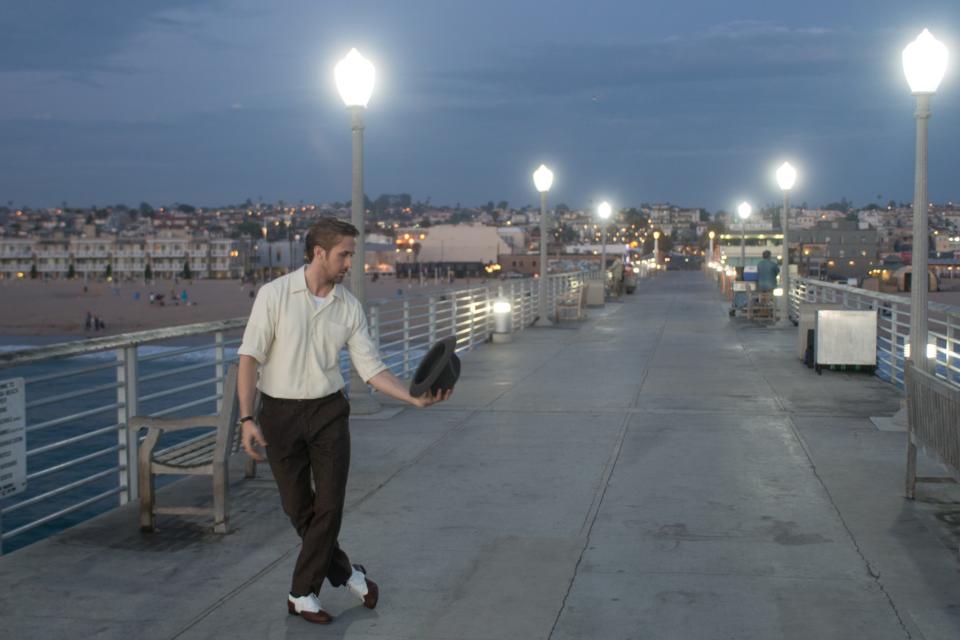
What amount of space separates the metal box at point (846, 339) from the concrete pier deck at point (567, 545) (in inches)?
157

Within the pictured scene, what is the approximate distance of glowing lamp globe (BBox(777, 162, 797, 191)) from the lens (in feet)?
80.5

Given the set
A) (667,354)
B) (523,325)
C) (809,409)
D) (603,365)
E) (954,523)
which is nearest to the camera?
(954,523)

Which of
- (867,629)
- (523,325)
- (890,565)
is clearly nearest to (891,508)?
(890,565)

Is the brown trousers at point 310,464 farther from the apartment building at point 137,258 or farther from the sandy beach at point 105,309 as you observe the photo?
the apartment building at point 137,258

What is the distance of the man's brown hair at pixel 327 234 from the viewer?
483 centimetres

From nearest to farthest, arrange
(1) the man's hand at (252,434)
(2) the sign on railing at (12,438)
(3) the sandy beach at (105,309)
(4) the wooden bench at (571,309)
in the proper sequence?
(1) the man's hand at (252,434), (2) the sign on railing at (12,438), (4) the wooden bench at (571,309), (3) the sandy beach at (105,309)

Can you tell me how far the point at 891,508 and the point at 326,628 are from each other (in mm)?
4017

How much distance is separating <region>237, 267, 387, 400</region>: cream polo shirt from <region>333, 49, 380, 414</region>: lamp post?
251 inches

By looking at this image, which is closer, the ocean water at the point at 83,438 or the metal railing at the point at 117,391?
the metal railing at the point at 117,391

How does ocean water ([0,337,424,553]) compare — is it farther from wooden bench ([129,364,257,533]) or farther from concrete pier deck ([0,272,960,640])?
concrete pier deck ([0,272,960,640])

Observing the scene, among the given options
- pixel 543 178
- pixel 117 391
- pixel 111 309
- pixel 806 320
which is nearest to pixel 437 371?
pixel 117 391

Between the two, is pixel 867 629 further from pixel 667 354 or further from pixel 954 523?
pixel 667 354

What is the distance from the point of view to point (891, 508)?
718 centimetres

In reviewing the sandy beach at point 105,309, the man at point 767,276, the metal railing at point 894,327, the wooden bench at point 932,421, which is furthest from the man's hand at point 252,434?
the sandy beach at point 105,309
